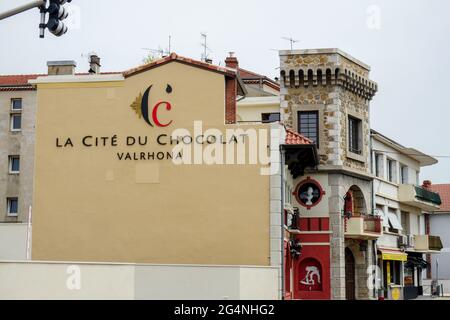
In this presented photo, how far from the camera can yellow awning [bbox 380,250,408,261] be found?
46531mm

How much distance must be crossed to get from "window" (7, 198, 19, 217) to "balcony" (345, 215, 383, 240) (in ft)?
72.8

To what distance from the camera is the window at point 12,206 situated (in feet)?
168

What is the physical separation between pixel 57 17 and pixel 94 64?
1262 inches

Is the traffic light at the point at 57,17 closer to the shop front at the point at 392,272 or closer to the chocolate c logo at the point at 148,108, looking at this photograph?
the chocolate c logo at the point at 148,108

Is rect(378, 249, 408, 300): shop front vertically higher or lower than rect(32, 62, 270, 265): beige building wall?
lower

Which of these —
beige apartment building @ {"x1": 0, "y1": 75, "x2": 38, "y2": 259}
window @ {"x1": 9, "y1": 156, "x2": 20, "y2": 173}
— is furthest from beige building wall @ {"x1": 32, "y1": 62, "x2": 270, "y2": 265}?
window @ {"x1": 9, "y1": 156, "x2": 20, "y2": 173}

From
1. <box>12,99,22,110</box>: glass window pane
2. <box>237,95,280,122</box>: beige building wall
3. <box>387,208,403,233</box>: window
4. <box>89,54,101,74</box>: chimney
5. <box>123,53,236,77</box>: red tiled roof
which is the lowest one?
<box>387,208,403,233</box>: window

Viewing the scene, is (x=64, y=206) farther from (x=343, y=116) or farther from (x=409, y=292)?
(x=409, y=292)

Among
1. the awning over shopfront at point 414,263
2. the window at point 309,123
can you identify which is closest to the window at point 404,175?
the awning over shopfront at point 414,263

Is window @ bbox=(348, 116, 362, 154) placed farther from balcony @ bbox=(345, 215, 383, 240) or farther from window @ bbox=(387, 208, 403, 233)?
window @ bbox=(387, 208, 403, 233)

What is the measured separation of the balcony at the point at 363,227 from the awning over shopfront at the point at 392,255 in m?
4.24

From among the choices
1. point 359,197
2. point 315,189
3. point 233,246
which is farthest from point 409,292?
point 233,246

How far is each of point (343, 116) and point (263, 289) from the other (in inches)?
612

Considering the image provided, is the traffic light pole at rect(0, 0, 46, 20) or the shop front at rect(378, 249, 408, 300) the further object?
the shop front at rect(378, 249, 408, 300)
